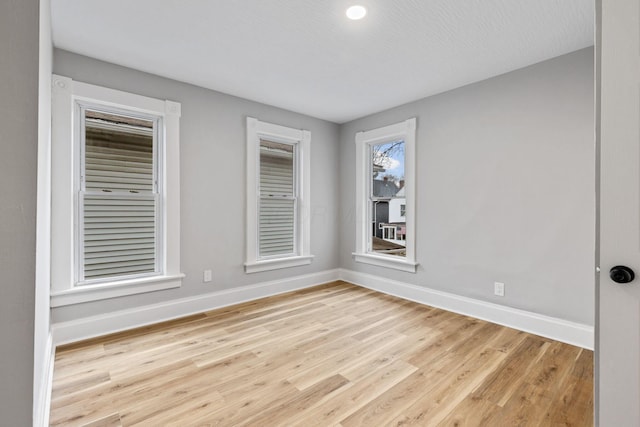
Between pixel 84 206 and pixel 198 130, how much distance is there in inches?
51.2

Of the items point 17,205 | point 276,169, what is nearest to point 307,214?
point 276,169

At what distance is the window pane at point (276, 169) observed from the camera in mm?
3975

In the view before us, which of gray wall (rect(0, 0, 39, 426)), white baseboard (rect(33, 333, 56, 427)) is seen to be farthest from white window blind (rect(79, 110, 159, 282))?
gray wall (rect(0, 0, 39, 426))

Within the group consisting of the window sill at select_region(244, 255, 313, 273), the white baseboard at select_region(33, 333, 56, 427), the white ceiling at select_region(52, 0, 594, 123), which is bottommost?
the white baseboard at select_region(33, 333, 56, 427)

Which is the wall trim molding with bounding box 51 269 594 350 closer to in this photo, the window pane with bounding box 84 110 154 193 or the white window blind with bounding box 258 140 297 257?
the white window blind with bounding box 258 140 297 257

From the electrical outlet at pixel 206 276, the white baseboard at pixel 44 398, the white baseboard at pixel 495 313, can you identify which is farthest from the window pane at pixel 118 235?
the white baseboard at pixel 495 313

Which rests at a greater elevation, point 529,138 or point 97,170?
point 529,138

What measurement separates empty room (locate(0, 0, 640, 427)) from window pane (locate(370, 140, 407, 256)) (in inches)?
1.4

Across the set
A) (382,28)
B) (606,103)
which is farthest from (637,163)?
(382,28)

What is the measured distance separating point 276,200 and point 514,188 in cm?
277

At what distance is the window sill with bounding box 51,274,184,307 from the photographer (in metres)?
2.52

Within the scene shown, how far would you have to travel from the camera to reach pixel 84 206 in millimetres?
2691

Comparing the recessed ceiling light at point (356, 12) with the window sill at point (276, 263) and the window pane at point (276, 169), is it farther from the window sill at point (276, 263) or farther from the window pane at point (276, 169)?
the window sill at point (276, 263)

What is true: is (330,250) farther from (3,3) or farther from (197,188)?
(3,3)
